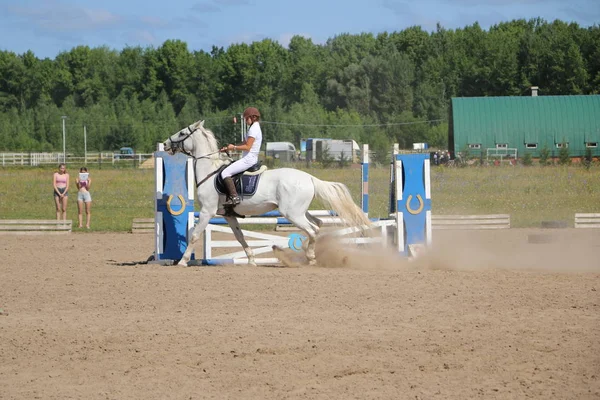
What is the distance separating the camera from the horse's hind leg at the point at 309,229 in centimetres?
1308

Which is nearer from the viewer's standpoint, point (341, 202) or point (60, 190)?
point (341, 202)

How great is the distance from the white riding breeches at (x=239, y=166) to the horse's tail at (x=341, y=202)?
109cm

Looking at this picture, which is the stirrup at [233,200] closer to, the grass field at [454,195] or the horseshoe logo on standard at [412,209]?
the horseshoe logo on standard at [412,209]

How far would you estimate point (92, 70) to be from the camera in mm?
101438

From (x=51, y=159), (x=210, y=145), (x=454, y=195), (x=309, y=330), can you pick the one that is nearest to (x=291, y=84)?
(x=51, y=159)

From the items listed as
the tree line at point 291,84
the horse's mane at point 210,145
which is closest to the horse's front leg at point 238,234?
the horse's mane at point 210,145

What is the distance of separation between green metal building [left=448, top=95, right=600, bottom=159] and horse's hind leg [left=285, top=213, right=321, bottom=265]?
4235 cm

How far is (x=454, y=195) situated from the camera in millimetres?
30156

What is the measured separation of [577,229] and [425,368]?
51.1 feet

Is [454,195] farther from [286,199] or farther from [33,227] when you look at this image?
[286,199]

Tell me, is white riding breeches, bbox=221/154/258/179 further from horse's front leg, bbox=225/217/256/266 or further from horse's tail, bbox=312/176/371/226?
horse's tail, bbox=312/176/371/226

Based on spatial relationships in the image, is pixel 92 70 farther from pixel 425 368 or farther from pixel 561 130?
pixel 425 368

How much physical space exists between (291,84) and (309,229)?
88.0 m

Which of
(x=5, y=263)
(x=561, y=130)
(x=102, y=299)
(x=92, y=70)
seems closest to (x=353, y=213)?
(x=102, y=299)
